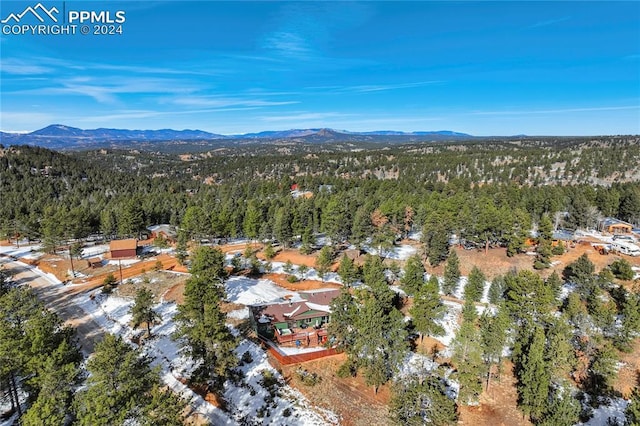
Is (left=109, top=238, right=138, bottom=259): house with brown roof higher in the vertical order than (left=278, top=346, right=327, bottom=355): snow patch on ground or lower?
higher

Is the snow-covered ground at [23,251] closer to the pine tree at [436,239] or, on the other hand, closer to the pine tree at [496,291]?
the pine tree at [436,239]

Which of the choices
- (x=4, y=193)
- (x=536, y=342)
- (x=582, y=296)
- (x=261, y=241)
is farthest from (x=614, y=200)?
(x=4, y=193)

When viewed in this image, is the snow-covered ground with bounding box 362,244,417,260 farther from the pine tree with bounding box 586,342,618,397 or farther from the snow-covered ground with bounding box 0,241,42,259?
the snow-covered ground with bounding box 0,241,42,259

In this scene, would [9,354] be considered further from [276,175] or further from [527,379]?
[276,175]

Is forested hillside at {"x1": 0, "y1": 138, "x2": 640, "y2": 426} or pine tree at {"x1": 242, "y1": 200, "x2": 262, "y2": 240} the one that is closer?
forested hillside at {"x1": 0, "y1": 138, "x2": 640, "y2": 426}

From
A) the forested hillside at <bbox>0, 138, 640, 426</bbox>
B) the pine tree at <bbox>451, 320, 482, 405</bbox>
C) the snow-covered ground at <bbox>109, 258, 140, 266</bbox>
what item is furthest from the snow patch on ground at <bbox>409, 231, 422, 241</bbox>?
the snow-covered ground at <bbox>109, 258, 140, 266</bbox>

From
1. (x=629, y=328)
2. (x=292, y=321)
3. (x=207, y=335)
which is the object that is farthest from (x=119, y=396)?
(x=629, y=328)

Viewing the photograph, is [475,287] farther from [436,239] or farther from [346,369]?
[346,369]
